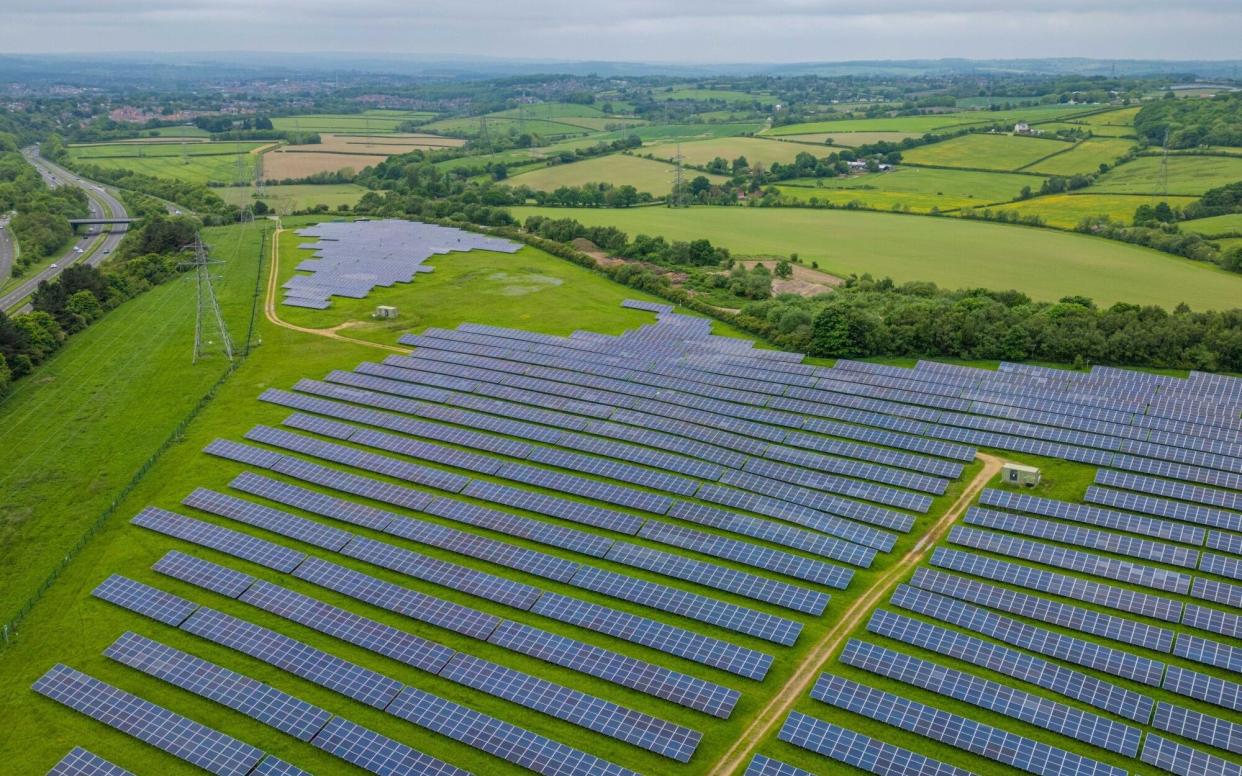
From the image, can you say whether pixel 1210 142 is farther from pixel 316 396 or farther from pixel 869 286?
pixel 316 396

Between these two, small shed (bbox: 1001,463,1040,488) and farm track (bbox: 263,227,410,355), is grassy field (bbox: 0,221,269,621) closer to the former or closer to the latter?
farm track (bbox: 263,227,410,355)

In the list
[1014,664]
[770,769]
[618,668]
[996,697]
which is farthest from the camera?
[618,668]

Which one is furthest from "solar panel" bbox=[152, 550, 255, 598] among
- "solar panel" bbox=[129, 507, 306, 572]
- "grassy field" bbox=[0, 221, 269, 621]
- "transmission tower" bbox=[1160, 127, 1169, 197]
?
"transmission tower" bbox=[1160, 127, 1169, 197]

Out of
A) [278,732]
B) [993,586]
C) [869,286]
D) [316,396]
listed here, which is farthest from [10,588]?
[869,286]

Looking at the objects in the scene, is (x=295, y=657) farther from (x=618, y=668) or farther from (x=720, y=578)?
(x=720, y=578)

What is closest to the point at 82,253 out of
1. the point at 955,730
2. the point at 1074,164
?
the point at 955,730

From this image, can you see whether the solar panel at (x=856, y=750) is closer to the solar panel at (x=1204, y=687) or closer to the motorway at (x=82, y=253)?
the solar panel at (x=1204, y=687)
